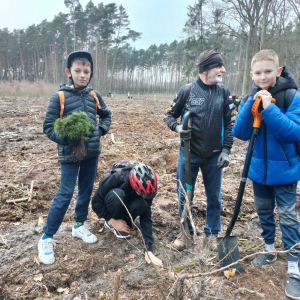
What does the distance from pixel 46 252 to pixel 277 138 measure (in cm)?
269

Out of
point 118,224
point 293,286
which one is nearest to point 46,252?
point 118,224

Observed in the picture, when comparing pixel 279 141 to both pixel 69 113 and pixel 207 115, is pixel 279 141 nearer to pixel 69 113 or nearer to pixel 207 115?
pixel 207 115

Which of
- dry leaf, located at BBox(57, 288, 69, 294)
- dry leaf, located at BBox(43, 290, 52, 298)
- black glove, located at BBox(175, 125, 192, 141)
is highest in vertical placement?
black glove, located at BBox(175, 125, 192, 141)

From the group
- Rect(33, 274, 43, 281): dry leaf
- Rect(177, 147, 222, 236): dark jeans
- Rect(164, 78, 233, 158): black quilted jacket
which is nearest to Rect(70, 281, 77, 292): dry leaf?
Rect(33, 274, 43, 281): dry leaf

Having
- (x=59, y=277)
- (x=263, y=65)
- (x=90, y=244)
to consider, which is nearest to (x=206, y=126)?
(x=263, y=65)

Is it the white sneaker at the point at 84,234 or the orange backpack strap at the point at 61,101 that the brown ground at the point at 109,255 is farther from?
the orange backpack strap at the point at 61,101

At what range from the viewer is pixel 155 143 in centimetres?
852

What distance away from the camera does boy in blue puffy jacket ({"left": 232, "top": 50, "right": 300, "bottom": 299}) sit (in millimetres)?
2295

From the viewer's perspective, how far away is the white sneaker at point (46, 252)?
2.80 metres

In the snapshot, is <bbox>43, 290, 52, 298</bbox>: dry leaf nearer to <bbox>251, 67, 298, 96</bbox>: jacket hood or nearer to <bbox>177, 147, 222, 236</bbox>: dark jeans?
<bbox>177, 147, 222, 236</bbox>: dark jeans

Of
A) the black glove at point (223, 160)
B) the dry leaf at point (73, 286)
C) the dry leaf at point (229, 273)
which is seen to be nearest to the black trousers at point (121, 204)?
the dry leaf at point (73, 286)

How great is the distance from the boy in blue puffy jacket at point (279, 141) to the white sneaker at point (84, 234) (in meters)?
2.02

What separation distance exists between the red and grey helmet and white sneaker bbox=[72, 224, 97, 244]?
1008 millimetres

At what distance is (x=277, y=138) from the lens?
2428 millimetres
